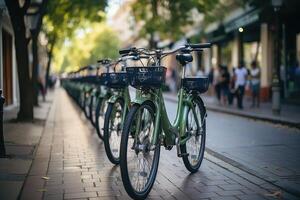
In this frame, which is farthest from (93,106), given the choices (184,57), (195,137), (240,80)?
(240,80)

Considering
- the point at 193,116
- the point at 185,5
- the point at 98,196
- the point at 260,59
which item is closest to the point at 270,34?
the point at 260,59

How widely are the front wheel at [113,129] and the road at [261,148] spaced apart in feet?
2.67

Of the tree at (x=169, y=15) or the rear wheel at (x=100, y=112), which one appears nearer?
the rear wheel at (x=100, y=112)

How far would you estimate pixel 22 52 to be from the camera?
13148 millimetres

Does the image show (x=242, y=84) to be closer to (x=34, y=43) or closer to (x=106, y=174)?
(x=34, y=43)

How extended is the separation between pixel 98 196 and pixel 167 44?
128 ft

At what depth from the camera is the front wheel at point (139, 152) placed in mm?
5238

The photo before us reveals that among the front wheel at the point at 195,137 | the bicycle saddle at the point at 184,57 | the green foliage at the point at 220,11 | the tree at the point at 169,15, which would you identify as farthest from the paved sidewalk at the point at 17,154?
the green foliage at the point at 220,11

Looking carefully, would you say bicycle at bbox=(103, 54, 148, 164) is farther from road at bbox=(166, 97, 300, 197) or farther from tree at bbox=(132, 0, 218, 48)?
tree at bbox=(132, 0, 218, 48)

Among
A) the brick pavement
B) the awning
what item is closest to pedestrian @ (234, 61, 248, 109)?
the awning

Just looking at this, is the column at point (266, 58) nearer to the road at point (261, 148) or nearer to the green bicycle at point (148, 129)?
the road at point (261, 148)

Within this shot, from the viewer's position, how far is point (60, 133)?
38.8 feet

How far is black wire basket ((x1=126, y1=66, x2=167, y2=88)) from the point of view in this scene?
221 inches

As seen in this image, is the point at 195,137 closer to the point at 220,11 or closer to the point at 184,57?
the point at 184,57
